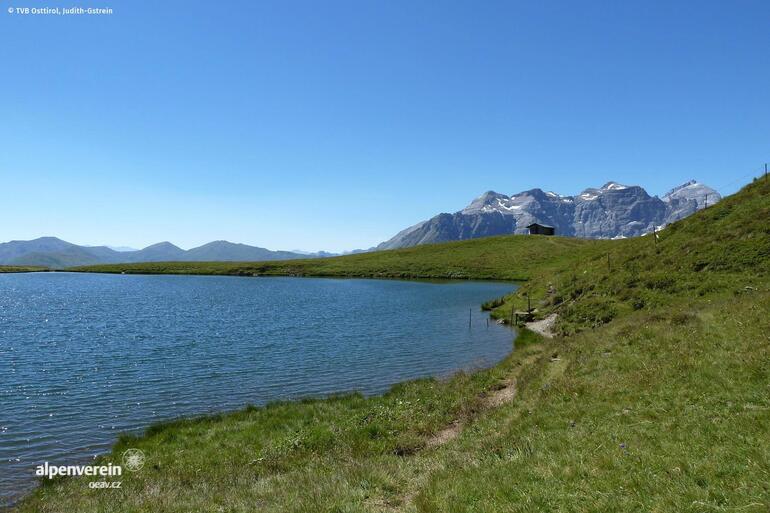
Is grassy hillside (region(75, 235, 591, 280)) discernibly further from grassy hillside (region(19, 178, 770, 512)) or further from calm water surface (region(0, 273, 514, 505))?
grassy hillside (region(19, 178, 770, 512))

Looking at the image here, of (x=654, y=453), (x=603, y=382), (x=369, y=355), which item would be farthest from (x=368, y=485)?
(x=369, y=355)

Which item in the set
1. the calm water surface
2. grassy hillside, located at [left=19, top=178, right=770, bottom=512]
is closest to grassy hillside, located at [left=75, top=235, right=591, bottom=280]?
the calm water surface

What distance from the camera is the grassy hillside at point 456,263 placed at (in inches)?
5994

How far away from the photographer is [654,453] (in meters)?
11.6

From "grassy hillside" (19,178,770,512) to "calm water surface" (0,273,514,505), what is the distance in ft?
12.2

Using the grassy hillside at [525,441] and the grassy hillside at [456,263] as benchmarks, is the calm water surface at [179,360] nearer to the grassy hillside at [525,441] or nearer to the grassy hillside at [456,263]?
the grassy hillside at [525,441]

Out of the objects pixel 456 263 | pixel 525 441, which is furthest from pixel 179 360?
pixel 456 263

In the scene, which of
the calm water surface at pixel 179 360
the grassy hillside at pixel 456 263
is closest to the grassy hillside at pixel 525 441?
the calm water surface at pixel 179 360

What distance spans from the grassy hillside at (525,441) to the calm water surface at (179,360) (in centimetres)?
371

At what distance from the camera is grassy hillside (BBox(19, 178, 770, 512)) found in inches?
410

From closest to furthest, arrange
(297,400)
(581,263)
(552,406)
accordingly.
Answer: (552,406) < (297,400) < (581,263)

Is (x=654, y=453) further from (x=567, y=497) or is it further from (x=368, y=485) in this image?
(x=368, y=485)

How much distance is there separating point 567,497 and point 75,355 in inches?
1652

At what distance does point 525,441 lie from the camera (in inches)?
584
